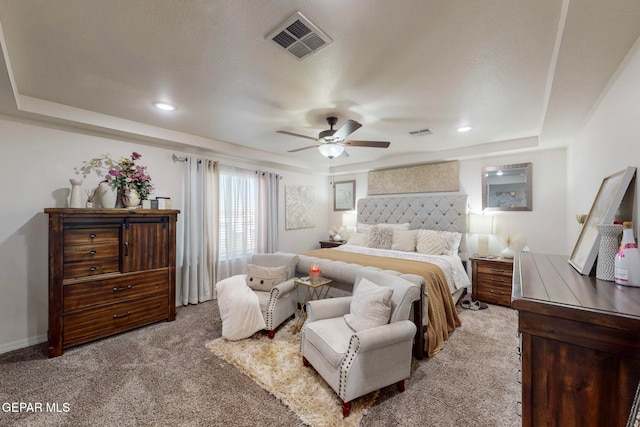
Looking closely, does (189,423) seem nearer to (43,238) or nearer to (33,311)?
(33,311)

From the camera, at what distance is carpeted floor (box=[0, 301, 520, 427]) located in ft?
5.88

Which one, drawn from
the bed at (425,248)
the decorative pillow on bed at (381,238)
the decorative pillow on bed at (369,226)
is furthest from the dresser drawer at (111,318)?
the decorative pillow on bed at (369,226)

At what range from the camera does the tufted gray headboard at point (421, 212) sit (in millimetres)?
4438

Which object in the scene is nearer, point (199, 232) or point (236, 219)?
point (199, 232)

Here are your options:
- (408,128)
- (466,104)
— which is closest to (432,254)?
(408,128)

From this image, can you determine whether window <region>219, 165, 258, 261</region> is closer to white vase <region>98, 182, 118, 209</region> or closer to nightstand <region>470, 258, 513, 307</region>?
white vase <region>98, 182, 118, 209</region>

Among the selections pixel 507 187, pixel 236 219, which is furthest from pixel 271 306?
pixel 507 187

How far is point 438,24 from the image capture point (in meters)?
1.55

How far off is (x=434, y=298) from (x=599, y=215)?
1.58 m

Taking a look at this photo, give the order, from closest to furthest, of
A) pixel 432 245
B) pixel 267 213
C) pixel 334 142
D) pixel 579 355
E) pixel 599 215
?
pixel 579 355 < pixel 599 215 < pixel 334 142 < pixel 432 245 < pixel 267 213

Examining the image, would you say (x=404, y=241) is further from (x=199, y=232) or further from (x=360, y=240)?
(x=199, y=232)

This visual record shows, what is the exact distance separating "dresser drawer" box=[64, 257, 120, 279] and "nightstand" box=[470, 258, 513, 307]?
194 inches

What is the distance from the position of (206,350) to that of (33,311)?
6.64ft

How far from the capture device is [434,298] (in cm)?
279
